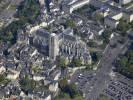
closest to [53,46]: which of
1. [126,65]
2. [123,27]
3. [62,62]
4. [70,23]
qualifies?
[62,62]

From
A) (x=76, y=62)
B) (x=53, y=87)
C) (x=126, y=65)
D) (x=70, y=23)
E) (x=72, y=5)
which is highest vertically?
(x=72, y=5)

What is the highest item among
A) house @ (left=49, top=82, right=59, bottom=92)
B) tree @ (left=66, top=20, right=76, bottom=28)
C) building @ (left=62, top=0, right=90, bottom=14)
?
building @ (left=62, top=0, right=90, bottom=14)

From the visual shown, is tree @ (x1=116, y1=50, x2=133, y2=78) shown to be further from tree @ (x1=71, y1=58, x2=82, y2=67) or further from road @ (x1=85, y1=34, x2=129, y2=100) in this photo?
tree @ (x1=71, y1=58, x2=82, y2=67)

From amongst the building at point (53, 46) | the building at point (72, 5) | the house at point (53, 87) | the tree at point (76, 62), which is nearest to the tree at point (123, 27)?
the building at point (72, 5)

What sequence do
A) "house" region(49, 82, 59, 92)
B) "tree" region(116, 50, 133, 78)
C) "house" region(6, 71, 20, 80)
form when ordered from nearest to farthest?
1. "house" region(49, 82, 59, 92)
2. "house" region(6, 71, 20, 80)
3. "tree" region(116, 50, 133, 78)

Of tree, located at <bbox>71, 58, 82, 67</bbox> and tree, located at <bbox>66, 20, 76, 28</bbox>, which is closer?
tree, located at <bbox>71, 58, 82, 67</bbox>

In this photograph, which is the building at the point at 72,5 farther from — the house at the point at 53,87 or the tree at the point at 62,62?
the house at the point at 53,87

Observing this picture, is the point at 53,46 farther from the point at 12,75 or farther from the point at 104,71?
the point at 104,71

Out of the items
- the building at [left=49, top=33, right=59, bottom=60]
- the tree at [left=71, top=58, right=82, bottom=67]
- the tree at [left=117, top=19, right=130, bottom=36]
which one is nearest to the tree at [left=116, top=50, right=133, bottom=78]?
the tree at [left=71, top=58, right=82, bottom=67]

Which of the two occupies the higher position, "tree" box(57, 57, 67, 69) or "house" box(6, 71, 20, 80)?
"tree" box(57, 57, 67, 69)

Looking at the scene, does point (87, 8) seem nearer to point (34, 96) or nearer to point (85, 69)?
point (85, 69)
